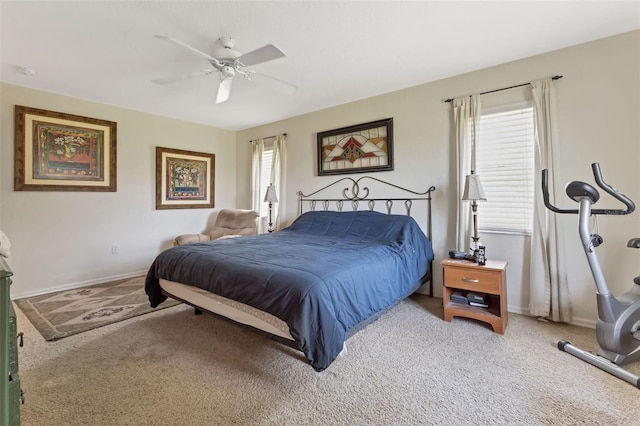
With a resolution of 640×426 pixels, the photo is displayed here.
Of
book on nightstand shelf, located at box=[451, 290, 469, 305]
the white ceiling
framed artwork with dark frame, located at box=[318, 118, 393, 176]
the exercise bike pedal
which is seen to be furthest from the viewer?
framed artwork with dark frame, located at box=[318, 118, 393, 176]

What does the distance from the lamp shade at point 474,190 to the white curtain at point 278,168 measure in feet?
9.59

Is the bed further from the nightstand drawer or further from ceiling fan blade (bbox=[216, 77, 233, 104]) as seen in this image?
ceiling fan blade (bbox=[216, 77, 233, 104])

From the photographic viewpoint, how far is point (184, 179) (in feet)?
16.4

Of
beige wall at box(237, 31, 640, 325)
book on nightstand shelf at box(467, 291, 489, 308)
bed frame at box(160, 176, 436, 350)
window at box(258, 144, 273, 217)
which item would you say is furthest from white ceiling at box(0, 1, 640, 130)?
book on nightstand shelf at box(467, 291, 489, 308)

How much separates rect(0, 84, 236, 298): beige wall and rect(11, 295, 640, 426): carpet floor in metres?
1.46

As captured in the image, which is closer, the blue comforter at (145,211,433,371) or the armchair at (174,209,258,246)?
the blue comforter at (145,211,433,371)

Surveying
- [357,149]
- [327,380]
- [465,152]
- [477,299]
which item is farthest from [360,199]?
[327,380]

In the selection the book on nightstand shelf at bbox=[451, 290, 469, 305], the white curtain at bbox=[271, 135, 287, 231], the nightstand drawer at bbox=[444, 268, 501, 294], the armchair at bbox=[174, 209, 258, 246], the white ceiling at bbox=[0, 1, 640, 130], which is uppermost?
the white ceiling at bbox=[0, 1, 640, 130]

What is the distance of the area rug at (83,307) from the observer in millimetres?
2637

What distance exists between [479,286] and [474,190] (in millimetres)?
907

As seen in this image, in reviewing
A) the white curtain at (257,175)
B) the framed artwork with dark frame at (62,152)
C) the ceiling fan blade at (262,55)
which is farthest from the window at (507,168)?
the framed artwork with dark frame at (62,152)

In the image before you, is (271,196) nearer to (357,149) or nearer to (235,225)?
(235,225)

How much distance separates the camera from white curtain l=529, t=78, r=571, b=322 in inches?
102

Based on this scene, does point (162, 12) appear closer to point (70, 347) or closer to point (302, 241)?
point (302, 241)
